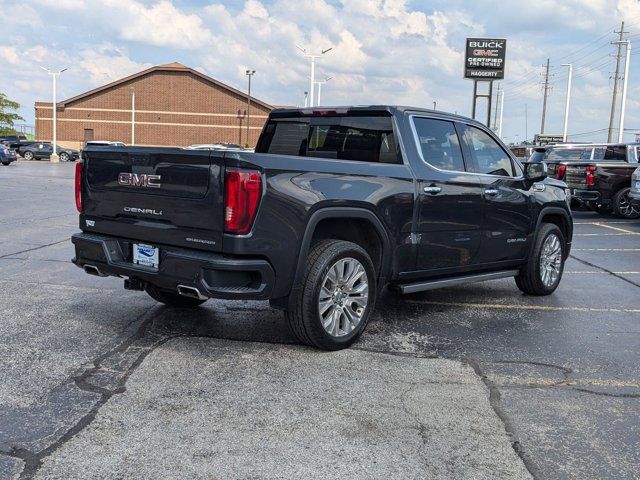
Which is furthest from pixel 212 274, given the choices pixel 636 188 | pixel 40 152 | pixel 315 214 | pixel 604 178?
pixel 40 152

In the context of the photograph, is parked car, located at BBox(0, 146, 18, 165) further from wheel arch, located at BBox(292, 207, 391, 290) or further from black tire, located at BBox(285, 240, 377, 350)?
black tire, located at BBox(285, 240, 377, 350)

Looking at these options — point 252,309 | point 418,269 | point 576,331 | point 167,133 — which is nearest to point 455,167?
point 418,269

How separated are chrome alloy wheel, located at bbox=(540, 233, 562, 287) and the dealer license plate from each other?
4.38 m

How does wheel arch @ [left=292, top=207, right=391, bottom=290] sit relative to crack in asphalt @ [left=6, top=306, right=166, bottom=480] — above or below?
above

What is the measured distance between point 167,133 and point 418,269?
73383 mm

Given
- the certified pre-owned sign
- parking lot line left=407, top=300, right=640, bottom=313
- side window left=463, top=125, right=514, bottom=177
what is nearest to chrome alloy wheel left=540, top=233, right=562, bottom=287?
parking lot line left=407, top=300, right=640, bottom=313

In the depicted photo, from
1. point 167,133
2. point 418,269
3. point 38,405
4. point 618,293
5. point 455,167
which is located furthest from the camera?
point 167,133

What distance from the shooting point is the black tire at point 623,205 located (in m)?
17.5

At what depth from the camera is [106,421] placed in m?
3.73

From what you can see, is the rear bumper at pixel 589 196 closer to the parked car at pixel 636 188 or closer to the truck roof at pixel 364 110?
the parked car at pixel 636 188

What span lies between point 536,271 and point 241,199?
13.5 feet

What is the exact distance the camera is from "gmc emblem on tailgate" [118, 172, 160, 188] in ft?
16.2

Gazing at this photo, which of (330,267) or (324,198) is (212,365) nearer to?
(330,267)

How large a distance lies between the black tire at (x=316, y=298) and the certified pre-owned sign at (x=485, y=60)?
40107 mm
